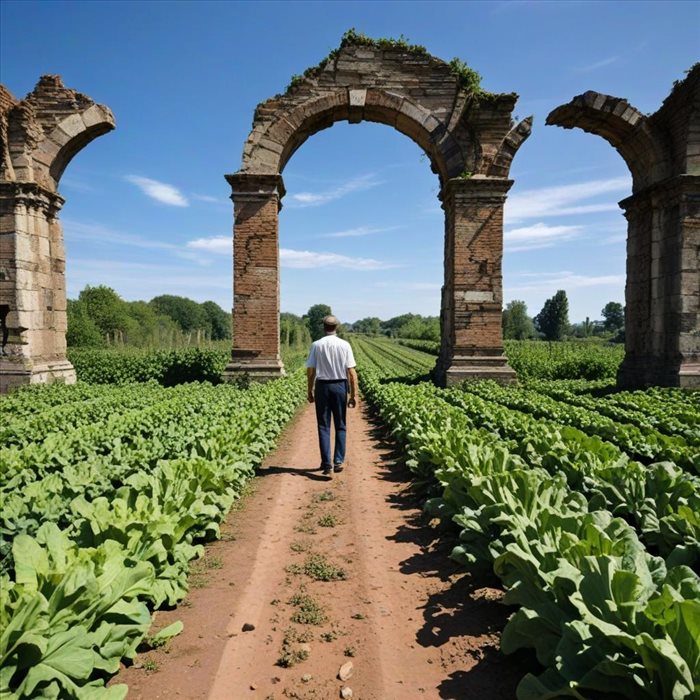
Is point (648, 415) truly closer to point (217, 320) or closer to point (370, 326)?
point (217, 320)

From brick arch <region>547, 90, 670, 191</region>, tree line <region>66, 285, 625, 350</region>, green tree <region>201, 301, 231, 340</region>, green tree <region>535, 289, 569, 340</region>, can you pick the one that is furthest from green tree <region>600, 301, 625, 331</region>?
brick arch <region>547, 90, 670, 191</region>

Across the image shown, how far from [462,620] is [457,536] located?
1243mm

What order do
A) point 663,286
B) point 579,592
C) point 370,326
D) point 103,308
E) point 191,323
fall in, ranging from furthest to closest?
point 370,326 < point 191,323 < point 103,308 < point 663,286 < point 579,592

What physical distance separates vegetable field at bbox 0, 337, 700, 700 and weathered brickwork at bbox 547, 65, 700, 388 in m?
5.90

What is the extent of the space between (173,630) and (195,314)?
137879 mm

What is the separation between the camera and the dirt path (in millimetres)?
2697

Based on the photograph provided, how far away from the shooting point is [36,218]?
13.9 metres

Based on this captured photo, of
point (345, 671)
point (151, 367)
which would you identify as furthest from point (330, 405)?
point (151, 367)

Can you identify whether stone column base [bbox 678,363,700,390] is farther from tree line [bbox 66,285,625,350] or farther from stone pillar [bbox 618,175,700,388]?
tree line [bbox 66,285,625,350]

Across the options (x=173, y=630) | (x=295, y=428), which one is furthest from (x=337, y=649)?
(x=295, y=428)

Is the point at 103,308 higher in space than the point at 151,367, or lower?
higher

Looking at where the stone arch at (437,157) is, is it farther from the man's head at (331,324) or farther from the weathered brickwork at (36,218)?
the man's head at (331,324)

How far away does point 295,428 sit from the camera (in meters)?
10.4

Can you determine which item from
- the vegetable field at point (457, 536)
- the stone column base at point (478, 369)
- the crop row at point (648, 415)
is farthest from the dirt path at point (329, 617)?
the stone column base at point (478, 369)
